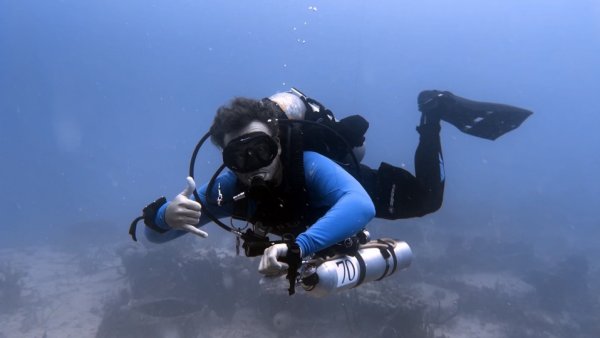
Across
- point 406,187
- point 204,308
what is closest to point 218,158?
point 204,308

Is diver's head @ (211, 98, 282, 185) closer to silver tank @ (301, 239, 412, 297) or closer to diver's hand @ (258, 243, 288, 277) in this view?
silver tank @ (301, 239, 412, 297)

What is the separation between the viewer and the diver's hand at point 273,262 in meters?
2.63

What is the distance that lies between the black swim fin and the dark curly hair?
334 centimetres

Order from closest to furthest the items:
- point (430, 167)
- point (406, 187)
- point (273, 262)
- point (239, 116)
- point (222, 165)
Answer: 1. point (273, 262)
2. point (239, 116)
3. point (222, 165)
4. point (406, 187)
5. point (430, 167)

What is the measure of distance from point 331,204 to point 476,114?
3.76m

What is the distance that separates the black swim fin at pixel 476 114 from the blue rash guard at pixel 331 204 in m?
3.26

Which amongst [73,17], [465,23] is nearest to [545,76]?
[465,23]

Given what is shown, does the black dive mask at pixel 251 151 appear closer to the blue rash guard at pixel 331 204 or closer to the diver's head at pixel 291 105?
the blue rash guard at pixel 331 204

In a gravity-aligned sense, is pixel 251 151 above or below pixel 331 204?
above

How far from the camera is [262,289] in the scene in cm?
1037

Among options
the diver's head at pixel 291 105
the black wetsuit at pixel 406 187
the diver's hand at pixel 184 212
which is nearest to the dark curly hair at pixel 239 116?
the diver's head at pixel 291 105

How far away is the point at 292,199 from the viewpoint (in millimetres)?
3740

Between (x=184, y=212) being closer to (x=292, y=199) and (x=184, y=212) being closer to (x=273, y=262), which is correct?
(x=292, y=199)

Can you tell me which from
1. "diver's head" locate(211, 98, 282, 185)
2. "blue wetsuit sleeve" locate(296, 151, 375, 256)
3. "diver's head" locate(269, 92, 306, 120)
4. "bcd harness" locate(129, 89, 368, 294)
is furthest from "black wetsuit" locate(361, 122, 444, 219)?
"diver's head" locate(211, 98, 282, 185)
